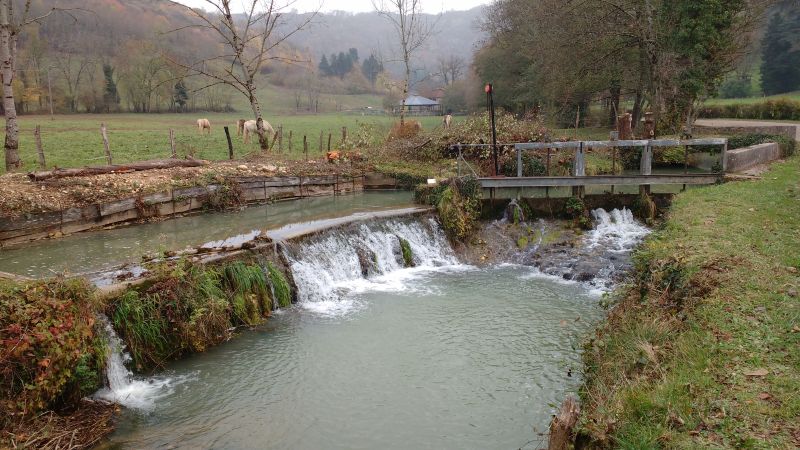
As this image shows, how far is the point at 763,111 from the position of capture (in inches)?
1339

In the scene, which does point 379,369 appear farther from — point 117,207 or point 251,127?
point 251,127

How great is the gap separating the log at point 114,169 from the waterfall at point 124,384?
25.6 feet

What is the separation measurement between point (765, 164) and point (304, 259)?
15.6 m

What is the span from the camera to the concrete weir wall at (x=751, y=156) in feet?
53.7

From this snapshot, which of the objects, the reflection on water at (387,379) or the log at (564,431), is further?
the reflection on water at (387,379)

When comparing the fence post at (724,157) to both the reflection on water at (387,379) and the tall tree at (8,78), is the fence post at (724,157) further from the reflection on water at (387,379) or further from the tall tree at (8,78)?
the tall tree at (8,78)

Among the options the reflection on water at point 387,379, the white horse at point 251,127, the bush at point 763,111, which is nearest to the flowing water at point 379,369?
the reflection on water at point 387,379

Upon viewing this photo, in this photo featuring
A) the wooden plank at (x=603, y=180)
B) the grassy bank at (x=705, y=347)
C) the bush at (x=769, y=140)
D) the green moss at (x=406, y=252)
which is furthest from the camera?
the bush at (x=769, y=140)

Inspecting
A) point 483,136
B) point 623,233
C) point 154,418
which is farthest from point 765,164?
point 154,418

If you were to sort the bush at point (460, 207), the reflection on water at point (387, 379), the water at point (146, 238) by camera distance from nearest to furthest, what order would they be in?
the reflection on water at point (387, 379)
the water at point (146, 238)
the bush at point (460, 207)

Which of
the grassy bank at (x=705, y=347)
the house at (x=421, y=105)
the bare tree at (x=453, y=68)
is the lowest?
the grassy bank at (x=705, y=347)

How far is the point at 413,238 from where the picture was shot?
1406cm

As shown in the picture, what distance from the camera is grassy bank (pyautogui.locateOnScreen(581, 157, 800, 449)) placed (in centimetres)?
445

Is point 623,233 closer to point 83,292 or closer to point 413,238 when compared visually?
point 413,238
